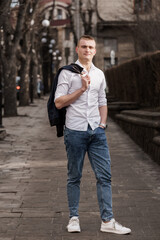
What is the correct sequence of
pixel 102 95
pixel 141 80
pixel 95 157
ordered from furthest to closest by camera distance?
pixel 141 80
pixel 102 95
pixel 95 157

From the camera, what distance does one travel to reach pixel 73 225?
5.30m

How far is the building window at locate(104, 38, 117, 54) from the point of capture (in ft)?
191

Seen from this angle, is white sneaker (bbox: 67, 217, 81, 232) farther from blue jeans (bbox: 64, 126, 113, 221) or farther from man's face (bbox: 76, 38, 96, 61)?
man's face (bbox: 76, 38, 96, 61)

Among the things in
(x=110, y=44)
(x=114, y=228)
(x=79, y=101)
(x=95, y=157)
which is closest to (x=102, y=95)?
(x=79, y=101)

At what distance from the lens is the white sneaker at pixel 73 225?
208 inches

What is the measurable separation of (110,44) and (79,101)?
2115 inches

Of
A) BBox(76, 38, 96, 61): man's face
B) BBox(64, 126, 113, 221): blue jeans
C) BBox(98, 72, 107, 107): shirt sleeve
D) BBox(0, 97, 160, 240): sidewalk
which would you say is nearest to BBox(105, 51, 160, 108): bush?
BBox(0, 97, 160, 240): sidewalk

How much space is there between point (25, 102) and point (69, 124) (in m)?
24.1

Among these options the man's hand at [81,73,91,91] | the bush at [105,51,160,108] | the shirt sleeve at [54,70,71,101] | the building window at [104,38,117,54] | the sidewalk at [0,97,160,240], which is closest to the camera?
the man's hand at [81,73,91,91]

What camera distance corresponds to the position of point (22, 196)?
22.8ft

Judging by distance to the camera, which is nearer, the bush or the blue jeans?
the blue jeans

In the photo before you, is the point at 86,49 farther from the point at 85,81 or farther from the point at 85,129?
the point at 85,129

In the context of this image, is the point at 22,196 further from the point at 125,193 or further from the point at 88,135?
the point at 88,135

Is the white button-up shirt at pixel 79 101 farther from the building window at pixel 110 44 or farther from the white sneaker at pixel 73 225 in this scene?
the building window at pixel 110 44
